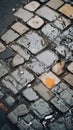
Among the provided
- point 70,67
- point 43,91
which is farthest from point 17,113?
point 70,67

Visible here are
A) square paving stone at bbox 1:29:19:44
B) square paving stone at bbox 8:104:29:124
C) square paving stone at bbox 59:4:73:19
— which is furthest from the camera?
square paving stone at bbox 59:4:73:19

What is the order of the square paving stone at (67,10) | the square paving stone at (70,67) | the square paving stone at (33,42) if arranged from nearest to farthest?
the square paving stone at (70,67) → the square paving stone at (33,42) → the square paving stone at (67,10)

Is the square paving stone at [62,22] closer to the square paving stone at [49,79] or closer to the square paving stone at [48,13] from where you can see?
the square paving stone at [48,13]

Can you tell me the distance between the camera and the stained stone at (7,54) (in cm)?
377

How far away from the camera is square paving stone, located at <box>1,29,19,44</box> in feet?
12.8

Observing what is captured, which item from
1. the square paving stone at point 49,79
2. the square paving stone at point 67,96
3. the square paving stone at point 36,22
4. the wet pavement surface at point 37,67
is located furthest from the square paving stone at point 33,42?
the square paving stone at point 67,96

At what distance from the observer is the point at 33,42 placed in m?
3.84

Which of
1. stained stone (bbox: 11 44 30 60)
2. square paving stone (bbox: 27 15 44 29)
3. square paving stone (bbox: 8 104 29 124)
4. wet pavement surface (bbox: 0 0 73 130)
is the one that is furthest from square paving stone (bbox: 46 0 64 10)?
square paving stone (bbox: 8 104 29 124)

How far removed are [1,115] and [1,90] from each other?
32 cm

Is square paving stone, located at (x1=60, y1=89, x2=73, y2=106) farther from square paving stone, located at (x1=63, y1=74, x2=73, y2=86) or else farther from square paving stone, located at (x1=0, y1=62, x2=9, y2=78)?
square paving stone, located at (x1=0, y1=62, x2=9, y2=78)

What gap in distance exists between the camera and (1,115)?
3.30 meters

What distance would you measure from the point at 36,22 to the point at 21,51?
480mm

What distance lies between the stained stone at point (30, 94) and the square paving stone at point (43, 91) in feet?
0.16

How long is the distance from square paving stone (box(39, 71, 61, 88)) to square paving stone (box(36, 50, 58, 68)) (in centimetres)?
13
